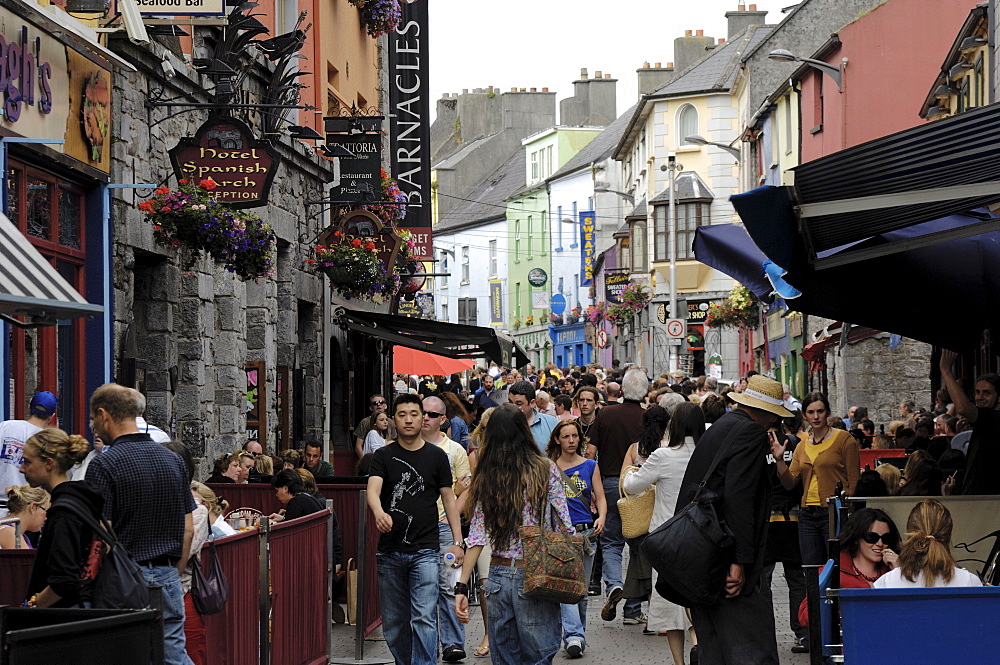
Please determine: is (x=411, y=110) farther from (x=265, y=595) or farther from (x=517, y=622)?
(x=517, y=622)

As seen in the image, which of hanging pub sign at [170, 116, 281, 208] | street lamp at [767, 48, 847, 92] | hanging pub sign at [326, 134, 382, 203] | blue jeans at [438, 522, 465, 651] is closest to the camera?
blue jeans at [438, 522, 465, 651]

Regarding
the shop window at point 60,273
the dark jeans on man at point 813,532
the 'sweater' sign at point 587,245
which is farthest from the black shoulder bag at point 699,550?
the 'sweater' sign at point 587,245

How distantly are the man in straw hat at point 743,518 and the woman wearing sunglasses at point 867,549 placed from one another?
666mm

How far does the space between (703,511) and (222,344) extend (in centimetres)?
888

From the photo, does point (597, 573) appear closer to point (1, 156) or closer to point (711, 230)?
point (711, 230)

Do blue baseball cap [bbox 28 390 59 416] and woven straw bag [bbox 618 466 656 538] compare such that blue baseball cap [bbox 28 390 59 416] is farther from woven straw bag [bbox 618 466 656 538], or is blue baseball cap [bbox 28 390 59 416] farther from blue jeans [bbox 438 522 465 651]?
woven straw bag [bbox 618 466 656 538]

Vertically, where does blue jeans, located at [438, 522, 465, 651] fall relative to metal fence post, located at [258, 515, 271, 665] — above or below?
below

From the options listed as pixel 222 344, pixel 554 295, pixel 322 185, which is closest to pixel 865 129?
pixel 322 185

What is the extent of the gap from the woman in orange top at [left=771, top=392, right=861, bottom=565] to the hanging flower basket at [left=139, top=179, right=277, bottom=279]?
4808 millimetres

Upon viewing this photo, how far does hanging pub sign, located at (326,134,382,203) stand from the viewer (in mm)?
19562

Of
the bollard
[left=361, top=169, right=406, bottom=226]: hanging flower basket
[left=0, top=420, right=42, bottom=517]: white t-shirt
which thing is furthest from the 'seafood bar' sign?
[left=361, top=169, right=406, bottom=226]: hanging flower basket

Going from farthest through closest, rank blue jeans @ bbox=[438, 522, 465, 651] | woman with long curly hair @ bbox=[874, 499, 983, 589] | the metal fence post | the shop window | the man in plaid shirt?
the shop window
blue jeans @ bbox=[438, 522, 465, 651]
the metal fence post
the man in plaid shirt
woman with long curly hair @ bbox=[874, 499, 983, 589]

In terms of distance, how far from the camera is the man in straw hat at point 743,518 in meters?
6.71

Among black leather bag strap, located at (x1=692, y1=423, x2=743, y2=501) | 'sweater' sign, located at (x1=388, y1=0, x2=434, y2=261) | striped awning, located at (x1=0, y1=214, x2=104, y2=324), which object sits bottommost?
black leather bag strap, located at (x1=692, y1=423, x2=743, y2=501)
